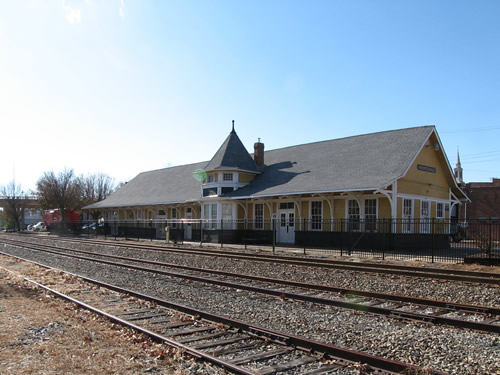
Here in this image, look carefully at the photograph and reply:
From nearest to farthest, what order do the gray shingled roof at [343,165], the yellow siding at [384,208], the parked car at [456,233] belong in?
the yellow siding at [384,208], the gray shingled roof at [343,165], the parked car at [456,233]

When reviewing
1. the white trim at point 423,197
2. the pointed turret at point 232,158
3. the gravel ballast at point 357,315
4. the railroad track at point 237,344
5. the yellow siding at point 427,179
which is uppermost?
the pointed turret at point 232,158

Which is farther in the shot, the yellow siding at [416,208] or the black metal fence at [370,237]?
the yellow siding at [416,208]

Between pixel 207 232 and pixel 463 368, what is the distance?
90.3 ft

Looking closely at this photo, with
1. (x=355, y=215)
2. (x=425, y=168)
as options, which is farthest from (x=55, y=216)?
(x=425, y=168)

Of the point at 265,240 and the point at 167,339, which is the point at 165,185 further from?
the point at 167,339

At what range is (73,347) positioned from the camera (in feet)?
21.4

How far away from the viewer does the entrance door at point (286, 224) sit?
29156mm

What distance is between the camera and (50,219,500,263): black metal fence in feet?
61.2

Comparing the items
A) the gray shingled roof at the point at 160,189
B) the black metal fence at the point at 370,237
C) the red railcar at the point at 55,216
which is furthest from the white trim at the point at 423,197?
the red railcar at the point at 55,216

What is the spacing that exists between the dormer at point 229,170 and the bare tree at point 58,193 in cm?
3538

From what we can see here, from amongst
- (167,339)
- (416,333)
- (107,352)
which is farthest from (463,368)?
(107,352)

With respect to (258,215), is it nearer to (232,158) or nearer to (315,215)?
(232,158)

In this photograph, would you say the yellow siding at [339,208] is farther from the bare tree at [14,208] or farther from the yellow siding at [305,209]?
the bare tree at [14,208]

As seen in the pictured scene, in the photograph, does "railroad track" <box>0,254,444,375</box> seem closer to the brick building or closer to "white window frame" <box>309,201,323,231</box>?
"white window frame" <box>309,201,323,231</box>
